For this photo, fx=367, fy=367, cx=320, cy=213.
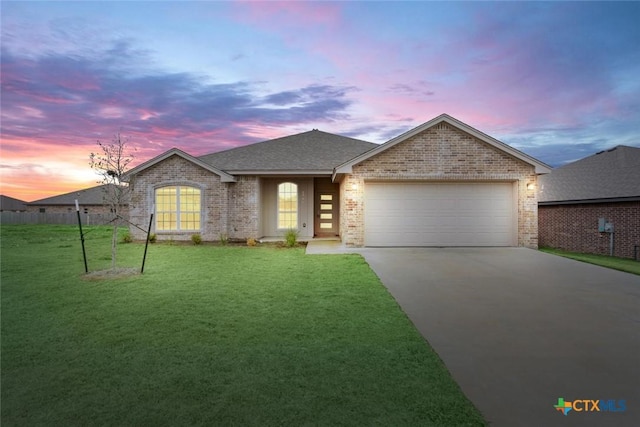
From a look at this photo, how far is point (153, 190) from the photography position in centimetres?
1723

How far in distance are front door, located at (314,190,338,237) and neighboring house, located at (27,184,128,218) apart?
34855mm

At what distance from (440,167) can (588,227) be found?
26.3 feet

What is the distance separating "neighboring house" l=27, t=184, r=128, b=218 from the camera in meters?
44.5

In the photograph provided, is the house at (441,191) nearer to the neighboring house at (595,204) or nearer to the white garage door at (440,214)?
the white garage door at (440,214)

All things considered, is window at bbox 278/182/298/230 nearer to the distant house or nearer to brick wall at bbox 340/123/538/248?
brick wall at bbox 340/123/538/248

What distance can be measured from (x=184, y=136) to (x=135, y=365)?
18.6 meters

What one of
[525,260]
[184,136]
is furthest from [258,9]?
[525,260]

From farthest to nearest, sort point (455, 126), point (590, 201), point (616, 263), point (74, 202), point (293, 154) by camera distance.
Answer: point (74, 202)
point (293, 154)
point (590, 201)
point (455, 126)
point (616, 263)

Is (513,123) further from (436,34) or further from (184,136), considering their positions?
(184,136)

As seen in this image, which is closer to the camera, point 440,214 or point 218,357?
point 218,357

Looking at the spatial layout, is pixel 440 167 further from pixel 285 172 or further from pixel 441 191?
pixel 285 172

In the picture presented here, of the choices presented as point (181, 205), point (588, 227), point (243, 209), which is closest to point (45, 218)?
point (181, 205)

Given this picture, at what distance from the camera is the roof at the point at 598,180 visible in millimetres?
15227

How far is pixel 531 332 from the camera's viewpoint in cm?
521
